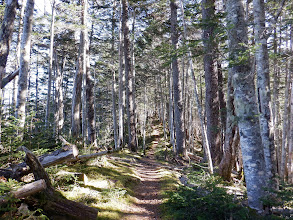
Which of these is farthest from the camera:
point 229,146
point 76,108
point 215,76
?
point 76,108

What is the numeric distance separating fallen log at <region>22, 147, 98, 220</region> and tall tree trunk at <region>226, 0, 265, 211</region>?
3.52m

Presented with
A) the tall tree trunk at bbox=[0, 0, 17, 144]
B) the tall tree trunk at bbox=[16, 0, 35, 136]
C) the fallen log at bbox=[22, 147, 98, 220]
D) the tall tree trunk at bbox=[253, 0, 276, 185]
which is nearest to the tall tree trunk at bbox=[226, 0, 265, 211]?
the tall tree trunk at bbox=[253, 0, 276, 185]

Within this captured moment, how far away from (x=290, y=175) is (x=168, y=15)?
1452 cm

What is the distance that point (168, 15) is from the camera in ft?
54.2

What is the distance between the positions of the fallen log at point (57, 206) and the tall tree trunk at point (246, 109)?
3.52 metres

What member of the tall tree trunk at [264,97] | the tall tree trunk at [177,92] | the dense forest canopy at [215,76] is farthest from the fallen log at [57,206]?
the tall tree trunk at [177,92]

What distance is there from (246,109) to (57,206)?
14.6ft

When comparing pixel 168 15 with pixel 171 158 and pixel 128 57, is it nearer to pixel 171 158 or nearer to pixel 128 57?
pixel 128 57

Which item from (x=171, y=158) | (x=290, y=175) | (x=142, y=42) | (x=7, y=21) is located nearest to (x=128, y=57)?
(x=142, y=42)

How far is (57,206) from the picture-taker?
10.9ft

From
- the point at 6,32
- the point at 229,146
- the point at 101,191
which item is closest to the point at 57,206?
the point at 101,191

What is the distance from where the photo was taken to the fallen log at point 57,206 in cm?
325

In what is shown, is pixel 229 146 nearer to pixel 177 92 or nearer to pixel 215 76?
pixel 215 76

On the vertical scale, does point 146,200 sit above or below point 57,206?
below
